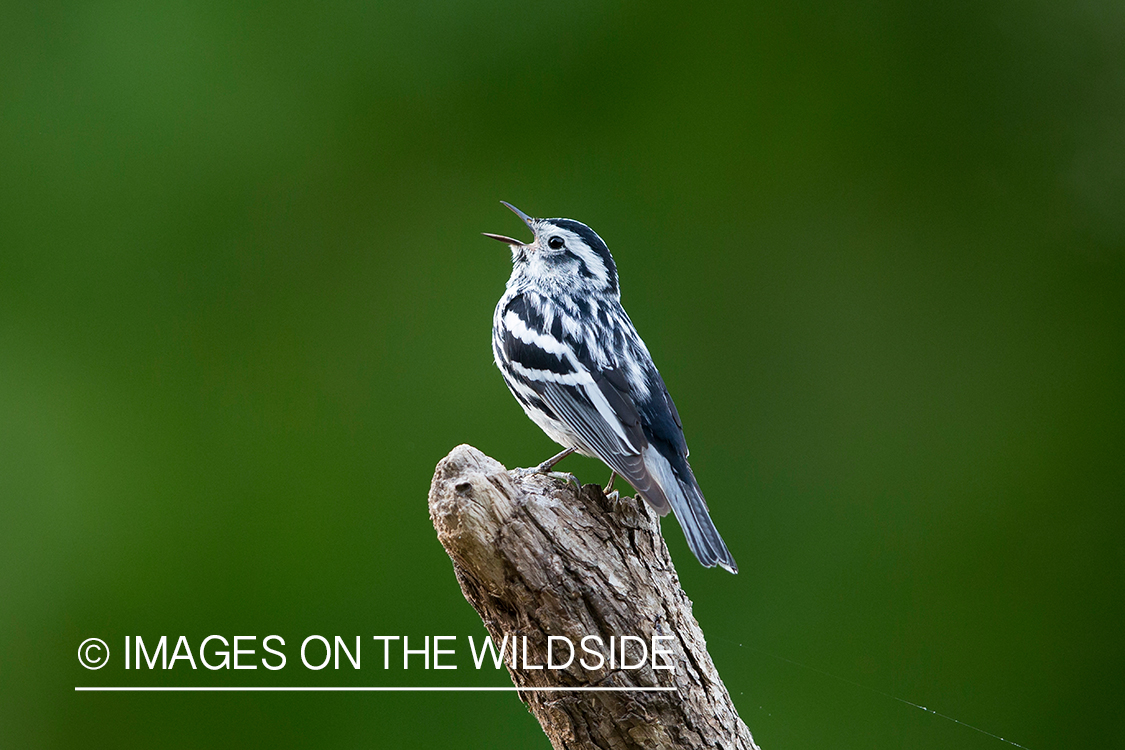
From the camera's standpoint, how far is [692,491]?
2139 mm

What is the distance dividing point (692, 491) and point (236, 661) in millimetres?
2125

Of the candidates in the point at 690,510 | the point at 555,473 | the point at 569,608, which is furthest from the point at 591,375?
the point at 569,608

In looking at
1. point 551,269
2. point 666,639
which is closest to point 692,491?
point 666,639

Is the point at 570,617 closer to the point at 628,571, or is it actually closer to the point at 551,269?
the point at 628,571

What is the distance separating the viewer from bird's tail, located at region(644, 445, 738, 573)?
6.53ft

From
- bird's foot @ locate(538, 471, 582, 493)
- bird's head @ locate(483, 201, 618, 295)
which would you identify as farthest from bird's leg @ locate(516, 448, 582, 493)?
bird's head @ locate(483, 201, 618, 295)

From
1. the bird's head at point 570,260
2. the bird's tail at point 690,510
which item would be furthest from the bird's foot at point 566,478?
the bird's head at point 570,260

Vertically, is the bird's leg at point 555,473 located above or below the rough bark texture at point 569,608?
above

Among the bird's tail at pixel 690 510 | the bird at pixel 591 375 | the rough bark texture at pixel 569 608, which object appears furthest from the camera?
the bird at pixel 591 375

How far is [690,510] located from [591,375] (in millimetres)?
412

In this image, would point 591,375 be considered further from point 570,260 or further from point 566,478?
point 570,260

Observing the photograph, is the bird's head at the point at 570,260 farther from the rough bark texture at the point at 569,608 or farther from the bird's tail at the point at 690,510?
the rough bark texture at the point at 569,608

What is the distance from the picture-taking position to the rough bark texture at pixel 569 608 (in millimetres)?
1873

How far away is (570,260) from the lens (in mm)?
2641
